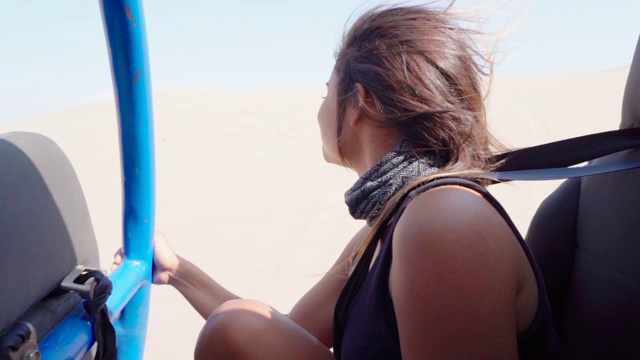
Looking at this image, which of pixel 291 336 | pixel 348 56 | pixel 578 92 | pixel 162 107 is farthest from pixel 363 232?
pixel 578 92

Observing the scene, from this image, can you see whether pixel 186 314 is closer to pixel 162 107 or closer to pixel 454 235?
pixel 454 235

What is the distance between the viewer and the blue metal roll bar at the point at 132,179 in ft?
4.31

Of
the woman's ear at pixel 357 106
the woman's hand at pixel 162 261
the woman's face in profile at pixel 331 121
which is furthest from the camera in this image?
the woman's hand at pixel 162 261

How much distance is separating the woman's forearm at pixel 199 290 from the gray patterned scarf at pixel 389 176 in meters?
0.72

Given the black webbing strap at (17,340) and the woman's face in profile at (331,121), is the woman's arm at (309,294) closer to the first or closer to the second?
the woman's face in profile at (331,121)

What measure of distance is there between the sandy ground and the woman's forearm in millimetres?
406

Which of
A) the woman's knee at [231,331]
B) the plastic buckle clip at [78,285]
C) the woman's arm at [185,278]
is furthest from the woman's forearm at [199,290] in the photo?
the plastic buckle clip at [78,285]

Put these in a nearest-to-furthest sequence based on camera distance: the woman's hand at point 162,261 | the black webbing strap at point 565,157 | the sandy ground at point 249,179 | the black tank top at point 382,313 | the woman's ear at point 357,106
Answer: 1. the black tank top at point 382,313
2. the black webbing strap at point 565,157
3. the woman's ear at point 357,106
4. the woman's hand at point 162,261
5. the sandy ground at point 249,179

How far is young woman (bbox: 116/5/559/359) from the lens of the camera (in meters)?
1.00

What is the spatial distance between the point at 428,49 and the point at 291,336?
27.8 inches

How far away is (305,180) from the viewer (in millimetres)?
8359

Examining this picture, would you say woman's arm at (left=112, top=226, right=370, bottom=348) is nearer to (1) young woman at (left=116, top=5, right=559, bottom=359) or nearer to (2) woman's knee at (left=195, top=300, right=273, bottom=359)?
(1) young woman at (left=116, top=5, right=559, bottom=359)

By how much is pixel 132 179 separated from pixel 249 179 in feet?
23.0

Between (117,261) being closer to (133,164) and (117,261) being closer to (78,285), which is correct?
(133,164)
